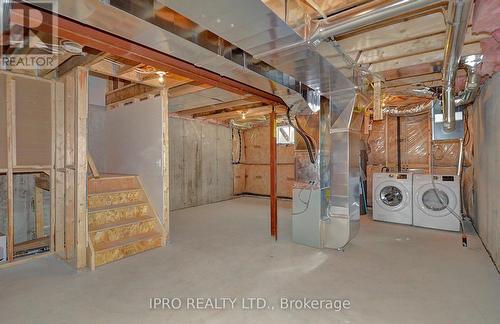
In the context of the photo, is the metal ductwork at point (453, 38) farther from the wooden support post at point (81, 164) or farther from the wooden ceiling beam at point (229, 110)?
the wooden support post at point (81, 164)

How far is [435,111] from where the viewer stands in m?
4.48

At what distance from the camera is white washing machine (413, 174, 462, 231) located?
420cm

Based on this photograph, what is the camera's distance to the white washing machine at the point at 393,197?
461 centimetres

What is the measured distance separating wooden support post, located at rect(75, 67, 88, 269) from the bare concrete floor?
372 millimetres

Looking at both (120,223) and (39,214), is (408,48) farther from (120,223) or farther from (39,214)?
(39,214)

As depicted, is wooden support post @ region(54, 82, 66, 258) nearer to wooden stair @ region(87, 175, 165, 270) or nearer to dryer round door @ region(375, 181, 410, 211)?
wooden stair @ region(87, 175, 165, 270)

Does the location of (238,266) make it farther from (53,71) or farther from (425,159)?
(425,159)

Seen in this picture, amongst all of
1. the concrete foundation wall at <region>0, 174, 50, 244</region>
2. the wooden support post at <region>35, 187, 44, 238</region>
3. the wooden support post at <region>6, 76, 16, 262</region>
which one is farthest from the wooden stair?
the concrete foundation wall at <region>0, 174, 50, 244</region>

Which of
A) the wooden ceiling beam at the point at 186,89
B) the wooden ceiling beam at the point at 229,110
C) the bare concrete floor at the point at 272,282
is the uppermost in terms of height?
the wooden ceiling beam at the point at 229,110

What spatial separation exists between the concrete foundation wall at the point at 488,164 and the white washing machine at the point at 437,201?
0.28 meters

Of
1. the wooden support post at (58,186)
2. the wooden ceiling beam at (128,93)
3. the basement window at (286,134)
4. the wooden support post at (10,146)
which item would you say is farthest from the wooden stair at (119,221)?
the basement window at (286,134)

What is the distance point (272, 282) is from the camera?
251 cm

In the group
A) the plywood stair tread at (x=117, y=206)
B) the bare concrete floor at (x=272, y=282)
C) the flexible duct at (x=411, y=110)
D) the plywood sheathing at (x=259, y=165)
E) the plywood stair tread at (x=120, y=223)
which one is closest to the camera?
the bare concrete floor at (x=272, y=282)

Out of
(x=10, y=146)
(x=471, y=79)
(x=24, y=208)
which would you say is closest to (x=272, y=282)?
(x=10, y=146)
